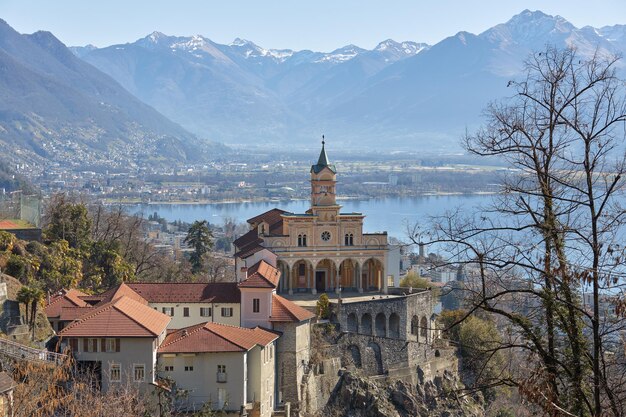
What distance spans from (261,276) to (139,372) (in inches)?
314

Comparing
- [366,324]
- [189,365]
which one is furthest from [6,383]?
[366,324]

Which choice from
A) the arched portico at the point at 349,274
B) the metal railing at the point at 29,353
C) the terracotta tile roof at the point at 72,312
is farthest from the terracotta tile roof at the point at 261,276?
the metal railing at the point at 29,353

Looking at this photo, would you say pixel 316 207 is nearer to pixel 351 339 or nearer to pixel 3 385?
pixel 351 339

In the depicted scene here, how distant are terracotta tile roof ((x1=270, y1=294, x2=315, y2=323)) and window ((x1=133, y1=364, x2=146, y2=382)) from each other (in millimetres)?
6512

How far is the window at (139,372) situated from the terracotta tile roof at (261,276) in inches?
268

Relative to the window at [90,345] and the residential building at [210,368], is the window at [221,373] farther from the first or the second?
the window at [90,345]

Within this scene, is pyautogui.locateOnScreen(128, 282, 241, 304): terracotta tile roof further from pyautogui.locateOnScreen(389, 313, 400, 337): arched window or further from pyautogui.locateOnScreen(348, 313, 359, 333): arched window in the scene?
pyautogui.locateOnScreen(389, 313, 400, 337): arched window

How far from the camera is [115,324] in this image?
32.7 meters

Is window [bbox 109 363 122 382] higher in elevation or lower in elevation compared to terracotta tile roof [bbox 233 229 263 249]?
lower

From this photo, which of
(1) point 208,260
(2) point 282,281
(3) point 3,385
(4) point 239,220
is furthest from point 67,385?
(4) point 239,220

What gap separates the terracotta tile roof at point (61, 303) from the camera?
3678 cm

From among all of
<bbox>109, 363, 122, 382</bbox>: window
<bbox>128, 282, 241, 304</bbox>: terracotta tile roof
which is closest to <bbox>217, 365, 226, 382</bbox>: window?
<bbox>109, 363, 122, 382</bbox>: window

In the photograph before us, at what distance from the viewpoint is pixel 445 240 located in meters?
14.4

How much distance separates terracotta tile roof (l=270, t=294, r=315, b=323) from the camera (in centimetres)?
3769
